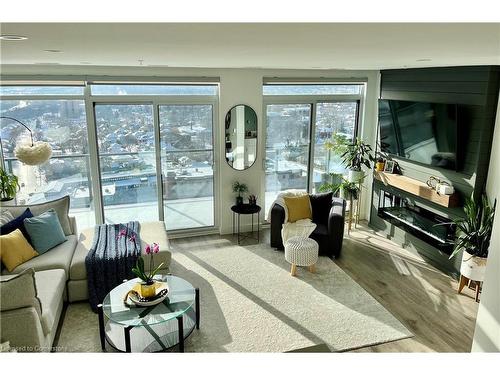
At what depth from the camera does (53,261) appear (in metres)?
3.85

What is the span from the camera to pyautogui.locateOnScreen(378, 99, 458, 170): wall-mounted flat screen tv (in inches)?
179

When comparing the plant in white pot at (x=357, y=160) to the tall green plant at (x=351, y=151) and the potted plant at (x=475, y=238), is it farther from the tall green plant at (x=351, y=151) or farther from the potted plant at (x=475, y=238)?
the potted plant at (x=475, y=238)

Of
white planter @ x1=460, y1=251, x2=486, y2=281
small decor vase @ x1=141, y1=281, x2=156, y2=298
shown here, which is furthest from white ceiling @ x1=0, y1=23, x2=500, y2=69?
white planter @ x1=460, y1=251, x2=486, y2=281

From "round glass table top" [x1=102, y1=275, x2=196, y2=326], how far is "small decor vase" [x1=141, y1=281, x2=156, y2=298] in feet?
0.33

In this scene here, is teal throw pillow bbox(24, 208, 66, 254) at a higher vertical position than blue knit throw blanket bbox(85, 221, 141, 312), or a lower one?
higher

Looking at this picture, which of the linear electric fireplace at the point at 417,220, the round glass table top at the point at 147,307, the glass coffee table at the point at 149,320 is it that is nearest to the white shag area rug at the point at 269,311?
the glass coffee table at the point at 149,320

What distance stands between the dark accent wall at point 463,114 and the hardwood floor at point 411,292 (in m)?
0.34

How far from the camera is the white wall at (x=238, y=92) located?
4984 millimetres

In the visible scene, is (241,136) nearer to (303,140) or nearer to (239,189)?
(239,189)

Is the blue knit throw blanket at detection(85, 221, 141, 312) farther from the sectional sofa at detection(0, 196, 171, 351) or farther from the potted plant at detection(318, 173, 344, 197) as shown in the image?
the potted plant at detection(318, 173, 344, 197)

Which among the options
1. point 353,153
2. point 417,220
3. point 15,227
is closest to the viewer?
point 15,227

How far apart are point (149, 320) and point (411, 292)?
9.41 feet

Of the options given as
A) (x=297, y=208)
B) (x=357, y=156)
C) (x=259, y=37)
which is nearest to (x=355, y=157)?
(x=357, y=156)
